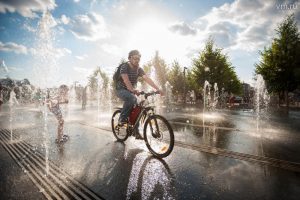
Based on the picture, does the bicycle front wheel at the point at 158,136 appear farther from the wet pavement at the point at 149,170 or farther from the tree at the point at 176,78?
the tree at the point at 176,78

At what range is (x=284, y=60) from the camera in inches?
1078

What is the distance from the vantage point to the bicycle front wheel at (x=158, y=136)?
4.69 meters

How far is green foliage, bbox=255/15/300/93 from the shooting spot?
26938 millimetres

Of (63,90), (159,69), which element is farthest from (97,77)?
(63,90)

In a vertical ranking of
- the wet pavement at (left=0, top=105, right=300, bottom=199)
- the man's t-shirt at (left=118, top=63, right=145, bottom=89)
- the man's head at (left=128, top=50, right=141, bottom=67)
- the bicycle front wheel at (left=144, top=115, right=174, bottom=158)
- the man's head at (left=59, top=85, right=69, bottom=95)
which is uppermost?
the man's head at (left=128, top=50, right=141, bottom=67)

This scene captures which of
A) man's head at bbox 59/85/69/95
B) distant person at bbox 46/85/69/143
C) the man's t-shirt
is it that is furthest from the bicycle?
man's head at bbox 59/85/69/95

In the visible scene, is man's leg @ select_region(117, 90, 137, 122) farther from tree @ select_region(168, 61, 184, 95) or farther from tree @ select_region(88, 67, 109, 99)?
tree @ select_region(88, 67, 109, 99)

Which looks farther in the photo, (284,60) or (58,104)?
(284,60)

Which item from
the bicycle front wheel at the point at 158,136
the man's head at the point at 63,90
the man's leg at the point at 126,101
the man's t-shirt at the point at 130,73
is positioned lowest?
the bicycle front wheel at the point at 158,136

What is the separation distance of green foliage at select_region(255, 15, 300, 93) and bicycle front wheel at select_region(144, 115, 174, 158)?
2746 cm

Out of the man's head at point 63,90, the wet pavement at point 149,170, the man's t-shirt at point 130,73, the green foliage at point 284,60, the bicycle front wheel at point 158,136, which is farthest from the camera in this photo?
the green foliage at point 284,60

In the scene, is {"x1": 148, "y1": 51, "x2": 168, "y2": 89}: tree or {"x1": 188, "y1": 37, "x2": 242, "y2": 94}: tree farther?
{"x1": 148, "y1": 51, "x2": 168, "y2": 89}: tree

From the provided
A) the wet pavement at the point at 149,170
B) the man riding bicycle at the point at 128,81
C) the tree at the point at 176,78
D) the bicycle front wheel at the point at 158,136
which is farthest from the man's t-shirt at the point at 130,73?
the tree at the point at 176,78

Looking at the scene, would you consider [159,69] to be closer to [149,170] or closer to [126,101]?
[126,101]
